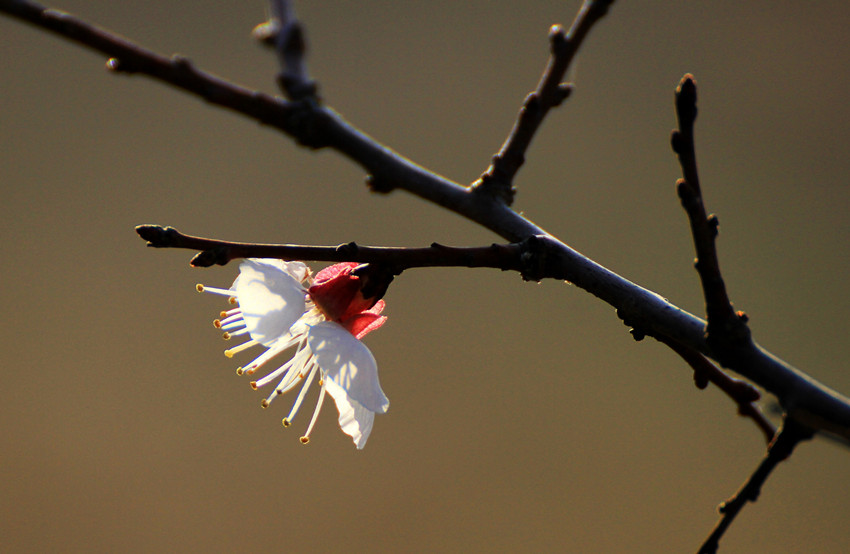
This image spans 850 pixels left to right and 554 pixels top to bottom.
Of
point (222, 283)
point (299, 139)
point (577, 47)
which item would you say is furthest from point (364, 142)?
point (222, 283)

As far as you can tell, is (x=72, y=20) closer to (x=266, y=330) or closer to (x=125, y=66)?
(x=125, y=66)

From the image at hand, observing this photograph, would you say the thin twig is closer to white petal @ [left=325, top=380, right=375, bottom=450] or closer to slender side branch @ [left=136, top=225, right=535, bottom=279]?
slender side branch @ [left=136, top=225, right=535, bottom=279]

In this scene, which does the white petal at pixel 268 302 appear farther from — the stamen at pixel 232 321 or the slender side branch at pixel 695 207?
the slender side branch at pixel 695 207

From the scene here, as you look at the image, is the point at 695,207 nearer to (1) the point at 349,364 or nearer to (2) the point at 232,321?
(1) the point at 349,364

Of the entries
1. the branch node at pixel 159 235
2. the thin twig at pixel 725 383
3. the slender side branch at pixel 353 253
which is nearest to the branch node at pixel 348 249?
the slender side branch at pixel 353 253

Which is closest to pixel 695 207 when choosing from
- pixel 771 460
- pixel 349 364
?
pixel 771 460
